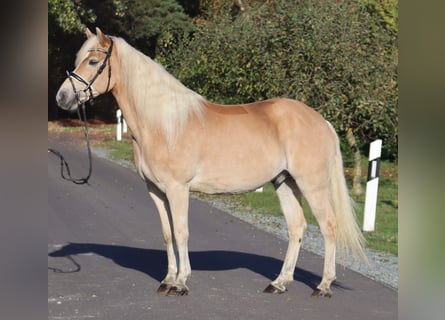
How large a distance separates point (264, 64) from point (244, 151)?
962cm

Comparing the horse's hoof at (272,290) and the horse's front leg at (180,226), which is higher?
the horse's front leg at (180,226)

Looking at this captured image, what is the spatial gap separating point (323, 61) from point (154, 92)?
9730 mm

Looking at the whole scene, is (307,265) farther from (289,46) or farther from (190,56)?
(190,56)

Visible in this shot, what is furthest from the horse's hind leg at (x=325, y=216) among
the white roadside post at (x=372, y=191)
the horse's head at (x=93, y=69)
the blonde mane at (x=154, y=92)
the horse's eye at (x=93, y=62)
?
the white roadside post at (x=372, y=191)

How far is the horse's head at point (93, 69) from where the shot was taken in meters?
7.64

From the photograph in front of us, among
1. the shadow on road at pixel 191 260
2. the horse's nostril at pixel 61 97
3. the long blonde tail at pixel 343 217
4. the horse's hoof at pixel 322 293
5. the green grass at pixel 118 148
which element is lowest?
the green grass at pixel 118 148

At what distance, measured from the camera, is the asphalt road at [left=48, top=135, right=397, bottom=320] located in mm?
→ 6926

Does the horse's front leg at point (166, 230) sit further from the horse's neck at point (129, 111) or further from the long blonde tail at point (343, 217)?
the long blonde tail at point (343, 217)

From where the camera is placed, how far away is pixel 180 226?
778cm

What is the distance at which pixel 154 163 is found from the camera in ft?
25.2

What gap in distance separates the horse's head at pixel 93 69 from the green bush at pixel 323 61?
939 cm

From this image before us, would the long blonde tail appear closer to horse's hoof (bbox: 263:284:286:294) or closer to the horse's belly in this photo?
the horse's belly

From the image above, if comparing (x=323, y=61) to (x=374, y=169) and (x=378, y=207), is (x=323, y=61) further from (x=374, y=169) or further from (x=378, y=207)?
(x=374, y=169)
